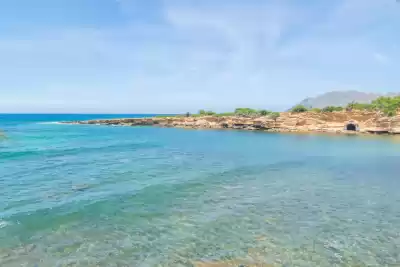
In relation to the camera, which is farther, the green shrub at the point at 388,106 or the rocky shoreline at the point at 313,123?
the green shrub at the point at 388,106

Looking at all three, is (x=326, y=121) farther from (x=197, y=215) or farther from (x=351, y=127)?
(x=197, y=215)

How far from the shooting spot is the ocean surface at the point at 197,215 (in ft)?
40.0

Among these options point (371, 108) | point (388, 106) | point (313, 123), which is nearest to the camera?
point (388, 106)

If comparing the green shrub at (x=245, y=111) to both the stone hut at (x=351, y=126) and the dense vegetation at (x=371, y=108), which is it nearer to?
the dense vegetation at (x=371, y=108)

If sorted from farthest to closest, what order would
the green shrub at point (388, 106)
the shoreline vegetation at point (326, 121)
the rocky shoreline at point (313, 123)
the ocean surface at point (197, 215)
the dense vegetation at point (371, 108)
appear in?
1. the dense vegetation at point (371, 108)
2. the green shrub at point (388, 106)
3. the shoreline vegetation at point (326, 121)
4. the rocky shoreline at point (313, 123)
5. the ocean surface at point (197, 215)

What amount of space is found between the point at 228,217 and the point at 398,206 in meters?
10.9

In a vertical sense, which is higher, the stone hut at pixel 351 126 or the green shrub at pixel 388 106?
the green shrub at pixel 388 106

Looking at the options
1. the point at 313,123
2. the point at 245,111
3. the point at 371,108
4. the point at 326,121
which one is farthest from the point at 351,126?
the point at 245,111

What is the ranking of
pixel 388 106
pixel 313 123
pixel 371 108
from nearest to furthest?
pixel 388 106, pixel 313 123, pixel 371 108

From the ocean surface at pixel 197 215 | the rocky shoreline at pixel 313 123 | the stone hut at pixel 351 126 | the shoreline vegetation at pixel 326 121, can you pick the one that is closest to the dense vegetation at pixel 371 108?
the shoreline vegetation at pixel 326 121

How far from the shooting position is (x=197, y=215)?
55.4ft

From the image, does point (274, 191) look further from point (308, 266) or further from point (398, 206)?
point (308, 266)

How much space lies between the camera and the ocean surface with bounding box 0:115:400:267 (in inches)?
480

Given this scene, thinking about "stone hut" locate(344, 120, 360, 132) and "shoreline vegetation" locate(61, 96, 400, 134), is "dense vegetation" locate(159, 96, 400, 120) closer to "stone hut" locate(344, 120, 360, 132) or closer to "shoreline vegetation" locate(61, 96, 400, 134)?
"shoreline vegetation" locate(61, 96, 400, 134)
